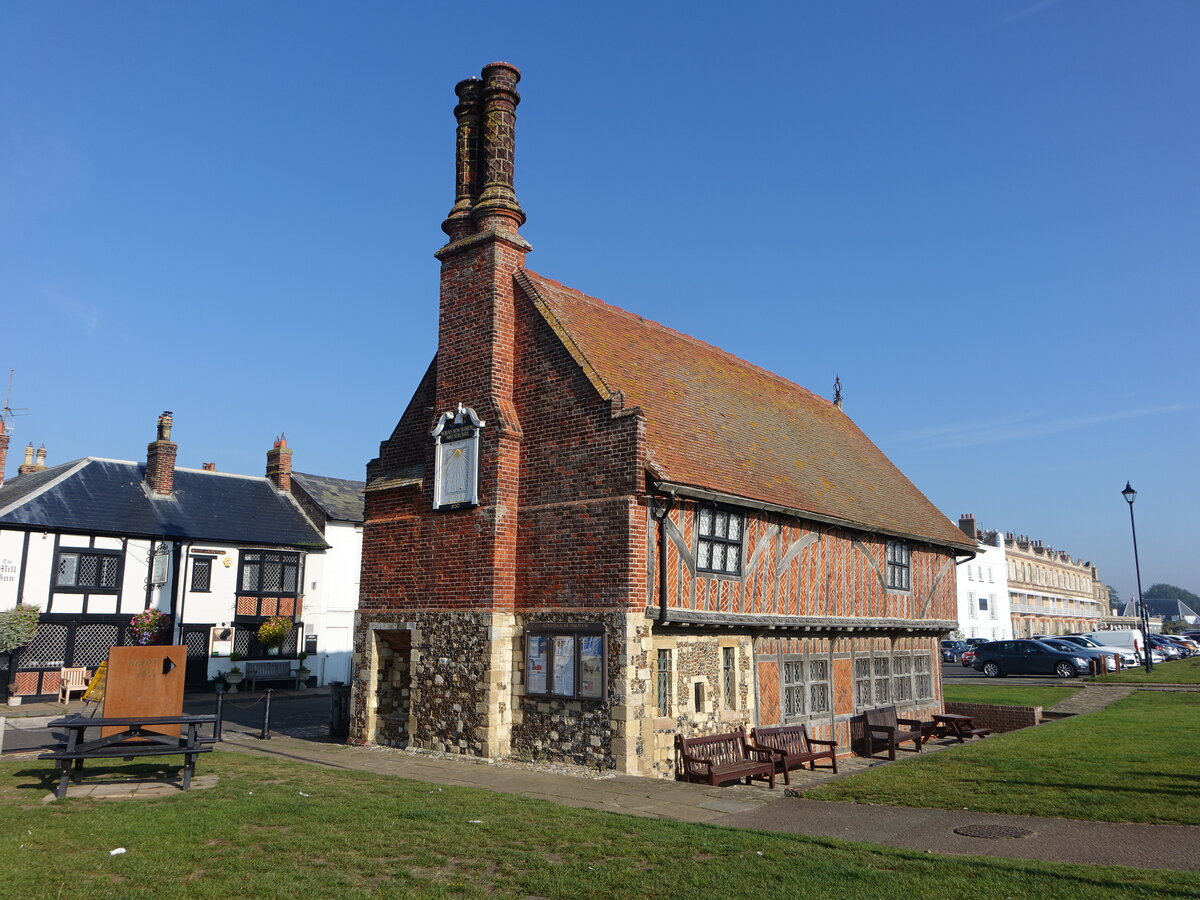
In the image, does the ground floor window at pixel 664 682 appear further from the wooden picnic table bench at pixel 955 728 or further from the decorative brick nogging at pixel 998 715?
the decorative brick nogging at pixel 998 715

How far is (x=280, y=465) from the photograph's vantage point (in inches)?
1428

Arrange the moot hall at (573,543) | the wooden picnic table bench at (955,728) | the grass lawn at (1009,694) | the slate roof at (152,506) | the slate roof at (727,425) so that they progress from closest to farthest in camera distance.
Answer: the moot hall at (573,543) → the slate roof at (727,425) → the wooden picnic table bench at (955,728) → the grass lawn at (1009,694) → the slate roof at (152,506)

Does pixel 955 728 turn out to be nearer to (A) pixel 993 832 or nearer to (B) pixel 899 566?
(B) pixel 899 566

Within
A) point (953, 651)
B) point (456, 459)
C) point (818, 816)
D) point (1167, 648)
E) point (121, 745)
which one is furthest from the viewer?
point (953, 651)

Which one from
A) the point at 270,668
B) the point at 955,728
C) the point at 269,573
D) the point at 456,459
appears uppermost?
the point at 456,459

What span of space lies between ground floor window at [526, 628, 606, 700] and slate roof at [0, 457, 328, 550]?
1969 centimetres

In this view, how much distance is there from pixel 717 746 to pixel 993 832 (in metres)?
5.40

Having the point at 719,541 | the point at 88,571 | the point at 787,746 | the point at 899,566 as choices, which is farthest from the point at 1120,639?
the point at 88,571

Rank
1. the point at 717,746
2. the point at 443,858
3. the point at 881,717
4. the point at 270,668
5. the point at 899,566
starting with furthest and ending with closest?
the point at 270,668 < the point at 899,566 < the point at 881,717 < the point at 717,746 < the point at 443,858

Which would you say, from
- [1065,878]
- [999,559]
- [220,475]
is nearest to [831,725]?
[1065,878]

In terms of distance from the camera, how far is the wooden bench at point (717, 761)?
44.4 feet

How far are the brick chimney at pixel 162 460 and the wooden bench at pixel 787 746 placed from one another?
24.1 metres

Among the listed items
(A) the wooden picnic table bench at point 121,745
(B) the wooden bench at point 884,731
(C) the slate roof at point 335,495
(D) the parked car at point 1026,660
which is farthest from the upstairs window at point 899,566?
(C) the slate roof at point 335,495

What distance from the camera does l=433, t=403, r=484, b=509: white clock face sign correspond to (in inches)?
623
